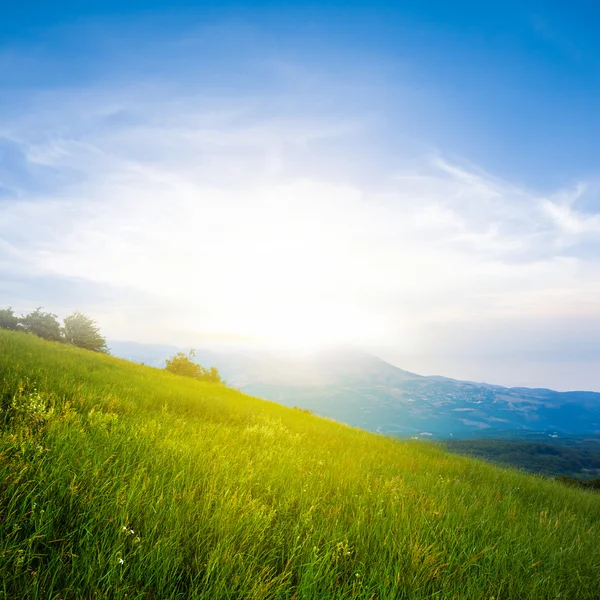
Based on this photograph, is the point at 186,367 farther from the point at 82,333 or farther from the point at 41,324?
the point at 41,324

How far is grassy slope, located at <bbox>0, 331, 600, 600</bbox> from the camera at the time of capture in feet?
6.75

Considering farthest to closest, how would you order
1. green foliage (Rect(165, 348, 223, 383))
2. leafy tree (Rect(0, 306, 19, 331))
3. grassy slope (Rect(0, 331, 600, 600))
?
leafy tree (Rect(0, 306, 19, 331))
green foliage (Rect(165, 348, 223, 383))
grassy slope (Rect(0, 331, 600, 600))

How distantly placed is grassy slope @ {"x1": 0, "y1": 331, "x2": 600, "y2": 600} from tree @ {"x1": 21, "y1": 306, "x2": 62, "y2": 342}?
49540mm

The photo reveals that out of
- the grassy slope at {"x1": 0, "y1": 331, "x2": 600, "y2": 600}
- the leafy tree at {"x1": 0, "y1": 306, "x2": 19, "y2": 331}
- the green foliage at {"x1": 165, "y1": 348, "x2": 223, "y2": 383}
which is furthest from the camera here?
the leafy tree at {"x1": 0, "y1": 306, "x2": 19, "y2": 331}

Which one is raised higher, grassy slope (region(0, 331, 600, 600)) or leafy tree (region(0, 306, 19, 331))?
grassy slope (region(0, 331, 600, 600))

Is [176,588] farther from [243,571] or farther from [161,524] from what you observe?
[161,524]

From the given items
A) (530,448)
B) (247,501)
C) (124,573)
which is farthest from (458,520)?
(530,448)

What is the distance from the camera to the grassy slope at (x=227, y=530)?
206cm

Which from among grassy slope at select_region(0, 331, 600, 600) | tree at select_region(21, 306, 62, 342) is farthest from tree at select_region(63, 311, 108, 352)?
grassy slope at select_region(0, 331, 600, 600)

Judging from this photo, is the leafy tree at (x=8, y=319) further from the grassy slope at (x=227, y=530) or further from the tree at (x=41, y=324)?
the grassy slope at (x=227, y=530)

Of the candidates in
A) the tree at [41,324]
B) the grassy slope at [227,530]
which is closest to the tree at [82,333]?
the tree at [41,324]

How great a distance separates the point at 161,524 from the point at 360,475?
3671 millimetres

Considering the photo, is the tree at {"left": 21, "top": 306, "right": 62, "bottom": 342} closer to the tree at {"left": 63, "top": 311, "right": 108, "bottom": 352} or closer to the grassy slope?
the tree at {"left": 63, "top": 311, "right": 108, "bottom": 352}

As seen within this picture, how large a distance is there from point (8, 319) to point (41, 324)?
3.54m
